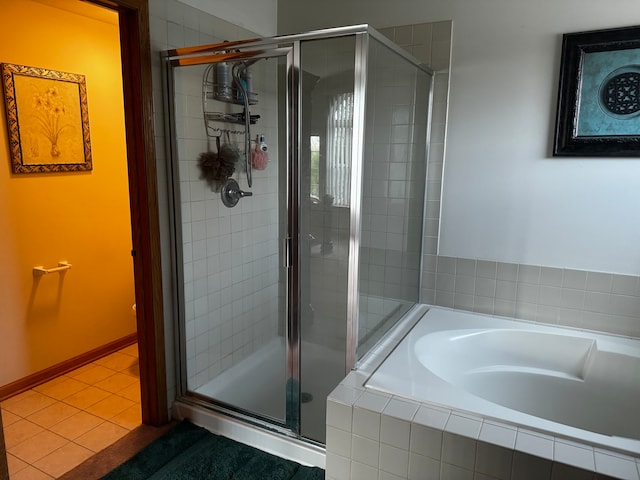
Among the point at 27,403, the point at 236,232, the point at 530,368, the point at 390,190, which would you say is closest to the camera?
the point at 390,190

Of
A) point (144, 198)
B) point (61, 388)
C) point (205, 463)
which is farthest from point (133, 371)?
point (144, 198)

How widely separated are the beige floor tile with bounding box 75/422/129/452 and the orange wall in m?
0.76

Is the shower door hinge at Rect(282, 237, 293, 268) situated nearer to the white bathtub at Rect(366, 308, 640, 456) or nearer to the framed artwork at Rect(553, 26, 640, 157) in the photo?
the white bathtub at Rect(366, 308, 640, 456)

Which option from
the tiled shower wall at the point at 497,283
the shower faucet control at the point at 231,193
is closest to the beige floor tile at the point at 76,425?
the shower faucet control at the point at 231,193

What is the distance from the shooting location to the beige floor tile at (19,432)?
7.53ft

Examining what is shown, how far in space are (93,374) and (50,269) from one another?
743 mm

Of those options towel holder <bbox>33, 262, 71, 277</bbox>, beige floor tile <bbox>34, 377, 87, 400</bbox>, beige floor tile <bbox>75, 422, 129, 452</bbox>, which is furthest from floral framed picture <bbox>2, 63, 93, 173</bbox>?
beige floor tile <bbox>75, 422, 129, 452</bbox>

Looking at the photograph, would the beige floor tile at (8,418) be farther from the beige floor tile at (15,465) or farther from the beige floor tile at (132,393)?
the beige floor tile at (132,393)

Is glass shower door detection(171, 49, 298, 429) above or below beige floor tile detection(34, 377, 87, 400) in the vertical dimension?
above

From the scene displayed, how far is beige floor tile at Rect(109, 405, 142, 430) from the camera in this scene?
95.5 inches

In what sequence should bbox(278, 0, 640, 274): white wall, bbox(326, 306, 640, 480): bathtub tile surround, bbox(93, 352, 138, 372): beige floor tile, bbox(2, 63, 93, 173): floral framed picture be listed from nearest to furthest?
bbox(326, 306, 640, 480): bathtub tile surround → bbox(278, 0, 640, 274): white wall → bbox(2, 63, 93, 173): floral framed picture → bbox(93, 352, 138, 372): beige floor tile

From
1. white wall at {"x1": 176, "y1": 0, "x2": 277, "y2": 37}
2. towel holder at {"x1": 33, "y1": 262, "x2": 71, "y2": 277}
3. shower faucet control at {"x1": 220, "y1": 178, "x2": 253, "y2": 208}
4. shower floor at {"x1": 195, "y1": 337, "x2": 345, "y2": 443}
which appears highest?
white wall at {"x1": 176, "y1": 0, "x2": 277, "y2": 37}

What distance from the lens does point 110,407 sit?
2615 millimetres

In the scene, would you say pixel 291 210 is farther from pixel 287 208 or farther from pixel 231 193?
pixel 231 193
